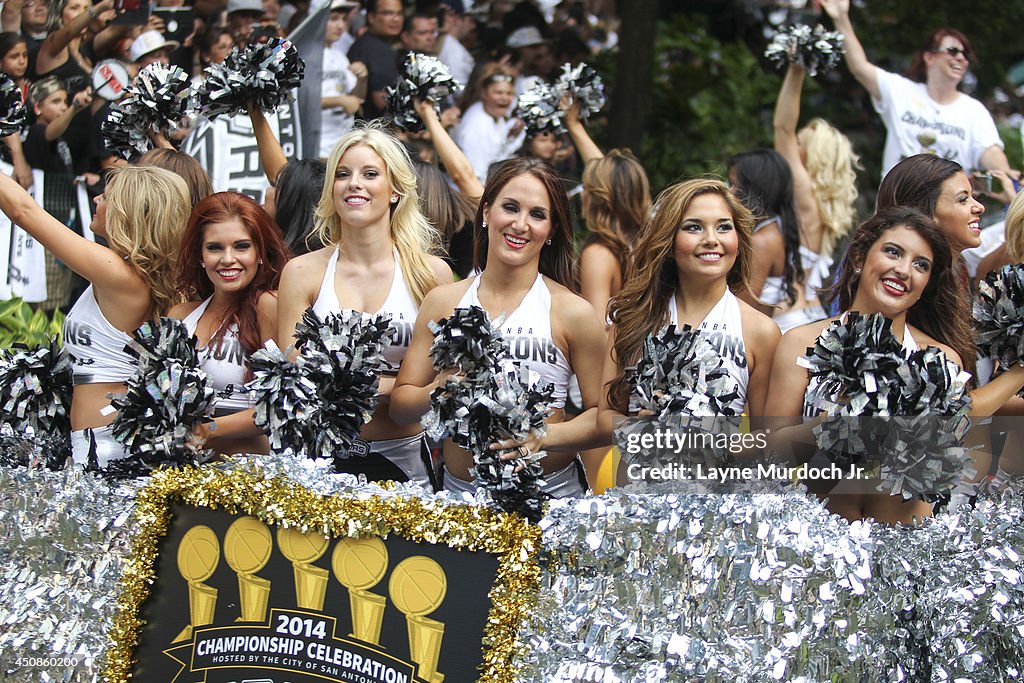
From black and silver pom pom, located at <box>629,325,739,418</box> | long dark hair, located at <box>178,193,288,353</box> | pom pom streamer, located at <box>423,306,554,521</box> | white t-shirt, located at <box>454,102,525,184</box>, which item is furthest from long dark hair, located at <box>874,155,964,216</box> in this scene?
white t-shirt, located at <box>454,102,525,184</box>

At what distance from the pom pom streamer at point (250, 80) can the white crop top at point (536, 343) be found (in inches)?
63.3

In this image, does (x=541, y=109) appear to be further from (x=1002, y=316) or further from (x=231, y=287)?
(x=1002, y=316)

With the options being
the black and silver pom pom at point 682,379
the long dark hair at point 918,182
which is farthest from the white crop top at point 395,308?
the long dark hair at point 918,182

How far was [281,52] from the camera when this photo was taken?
465cm

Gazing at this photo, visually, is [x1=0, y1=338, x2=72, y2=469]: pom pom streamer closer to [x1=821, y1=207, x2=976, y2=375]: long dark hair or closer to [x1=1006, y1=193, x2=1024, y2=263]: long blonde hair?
[x1=821, y1=207, x2=976, y2=375]: long dark hair

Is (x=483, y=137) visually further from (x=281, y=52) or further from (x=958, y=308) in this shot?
(x=958, y=308)

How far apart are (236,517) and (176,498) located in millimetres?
194

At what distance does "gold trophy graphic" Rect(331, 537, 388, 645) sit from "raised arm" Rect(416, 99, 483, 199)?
2.61 metres

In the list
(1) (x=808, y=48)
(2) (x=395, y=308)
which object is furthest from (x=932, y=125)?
(2) (x=395, y=308)

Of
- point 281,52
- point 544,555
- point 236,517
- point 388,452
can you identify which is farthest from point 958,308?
point 281,52

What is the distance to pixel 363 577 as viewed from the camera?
2867 millimetres

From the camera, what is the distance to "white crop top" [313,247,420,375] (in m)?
3.68

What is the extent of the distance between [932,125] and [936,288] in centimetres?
330

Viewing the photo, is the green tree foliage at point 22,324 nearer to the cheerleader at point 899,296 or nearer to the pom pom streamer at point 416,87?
the pom pom streamer at point 416,87
